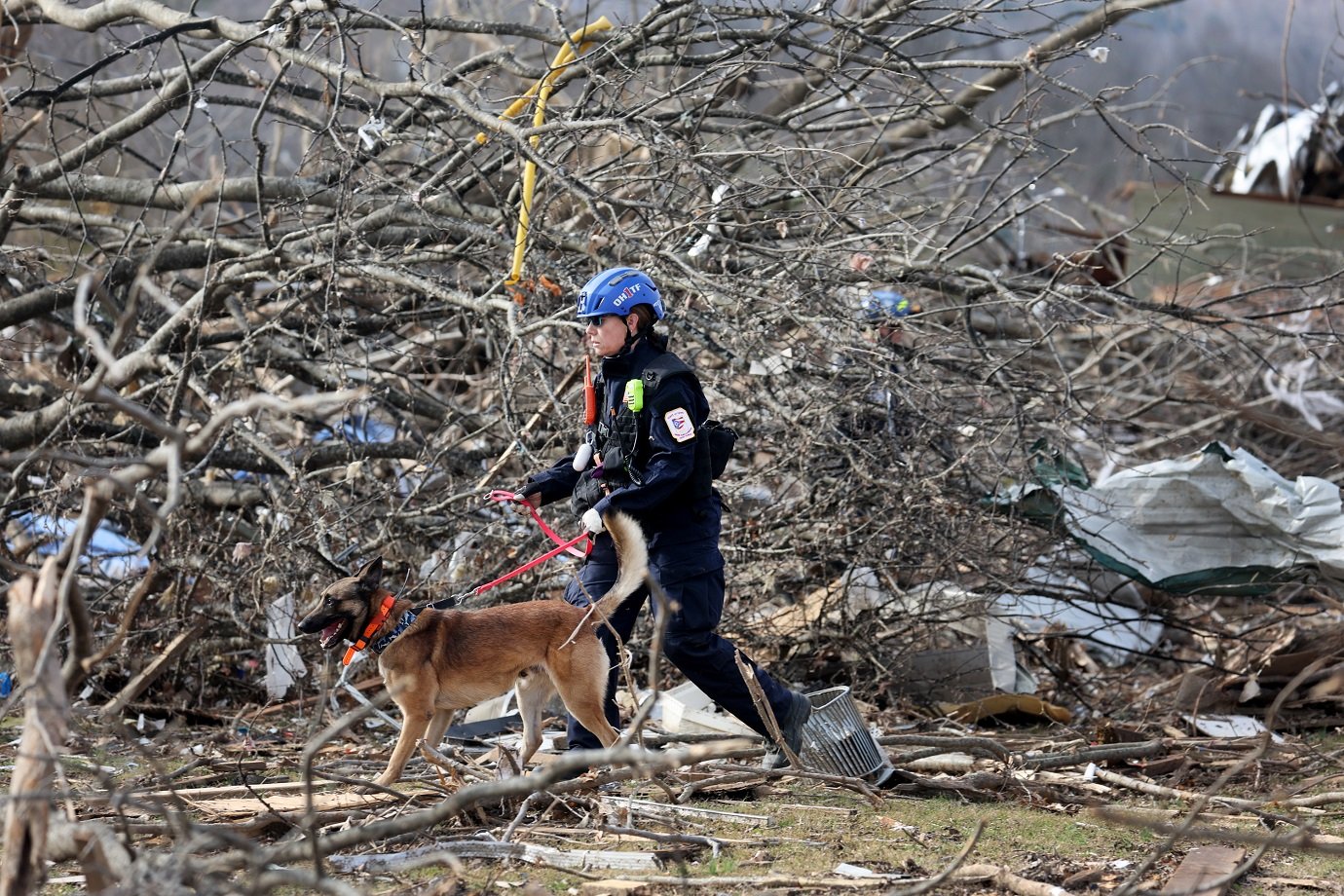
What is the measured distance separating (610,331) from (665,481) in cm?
77

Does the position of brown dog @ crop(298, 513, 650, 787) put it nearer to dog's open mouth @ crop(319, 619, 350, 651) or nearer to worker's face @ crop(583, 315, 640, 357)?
dog's open mouth @ crop(319, 619, 350, 651)

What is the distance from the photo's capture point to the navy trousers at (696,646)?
5844 mm

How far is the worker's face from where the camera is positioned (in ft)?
19.3

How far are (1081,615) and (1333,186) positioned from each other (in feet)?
39.9

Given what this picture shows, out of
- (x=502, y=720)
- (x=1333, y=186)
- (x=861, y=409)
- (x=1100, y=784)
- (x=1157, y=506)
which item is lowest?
(x=1100, y=784)

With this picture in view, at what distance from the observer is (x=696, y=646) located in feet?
19.2

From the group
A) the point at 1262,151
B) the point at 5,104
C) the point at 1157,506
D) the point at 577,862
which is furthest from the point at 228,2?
the point at 577,862

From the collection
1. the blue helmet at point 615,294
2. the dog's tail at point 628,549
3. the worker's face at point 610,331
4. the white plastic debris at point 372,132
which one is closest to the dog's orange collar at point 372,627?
the dog's tail at point 628,549

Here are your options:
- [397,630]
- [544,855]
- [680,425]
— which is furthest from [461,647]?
[544,855]

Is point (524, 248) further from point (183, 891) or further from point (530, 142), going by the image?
point (183, 891)

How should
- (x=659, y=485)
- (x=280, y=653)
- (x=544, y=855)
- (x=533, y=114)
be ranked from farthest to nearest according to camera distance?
1. (x=280, y=653)
2. (x=533, y=114)
3. (x=659, y=485)
4. (x=544, y=855)

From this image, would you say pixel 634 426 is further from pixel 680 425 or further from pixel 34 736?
pixel 34 736

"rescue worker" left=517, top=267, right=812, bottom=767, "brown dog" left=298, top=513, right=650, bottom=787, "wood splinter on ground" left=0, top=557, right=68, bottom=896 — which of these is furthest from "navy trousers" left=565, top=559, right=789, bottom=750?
"wood splinter on ground" left=0, top=557, right=68, bottom=896

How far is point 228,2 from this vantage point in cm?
3206
